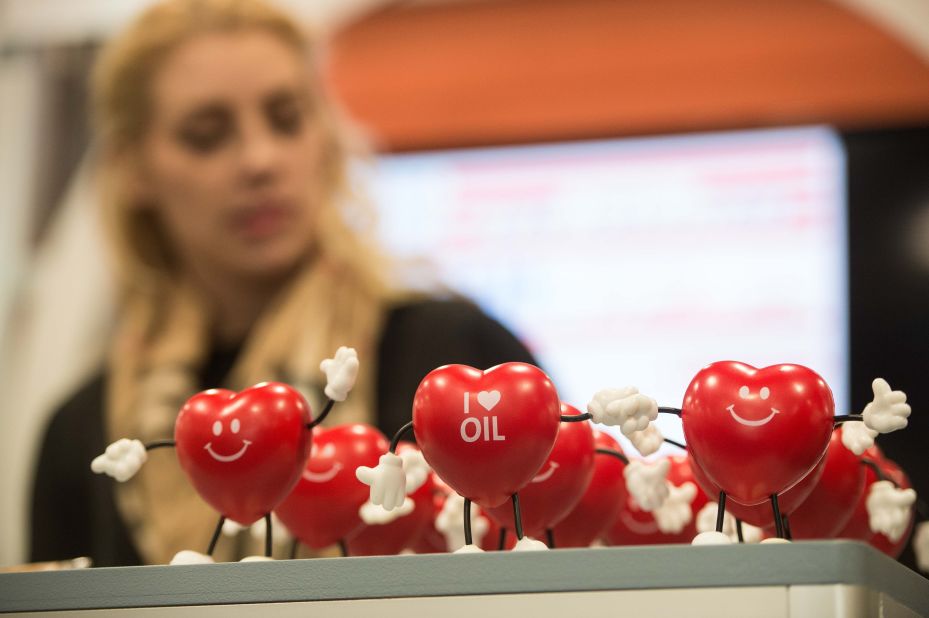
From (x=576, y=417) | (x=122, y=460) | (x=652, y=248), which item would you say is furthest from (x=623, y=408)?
(x=652, y=248)

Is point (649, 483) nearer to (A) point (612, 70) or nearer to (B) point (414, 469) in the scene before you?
(B) point (414, 469)

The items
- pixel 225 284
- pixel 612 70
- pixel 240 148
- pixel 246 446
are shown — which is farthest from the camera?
pixel 612 70

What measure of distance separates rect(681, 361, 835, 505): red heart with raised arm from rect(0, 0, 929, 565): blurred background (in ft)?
5.92

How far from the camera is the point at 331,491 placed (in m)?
0.74

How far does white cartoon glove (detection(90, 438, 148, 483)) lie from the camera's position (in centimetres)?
69

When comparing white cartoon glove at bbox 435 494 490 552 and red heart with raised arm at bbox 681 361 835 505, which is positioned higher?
red heart with raised arm at bbox 681 361 835 505

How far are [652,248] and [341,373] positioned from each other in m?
2.05

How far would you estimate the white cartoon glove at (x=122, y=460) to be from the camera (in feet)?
2.28

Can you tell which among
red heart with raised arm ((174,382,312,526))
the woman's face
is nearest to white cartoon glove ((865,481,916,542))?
red heart with raised arm ((174,382,312,526))

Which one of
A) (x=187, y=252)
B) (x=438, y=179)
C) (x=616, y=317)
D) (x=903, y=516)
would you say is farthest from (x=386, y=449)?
(x=438, y=179)

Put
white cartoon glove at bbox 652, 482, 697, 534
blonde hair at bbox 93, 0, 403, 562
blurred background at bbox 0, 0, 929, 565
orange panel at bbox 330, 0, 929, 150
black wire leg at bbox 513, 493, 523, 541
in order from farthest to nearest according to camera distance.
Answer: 1. orange panel at bbox 330, 0, 929, 150
2. blurred background at bbox 0, 0, 929, 565
3. blonde hair at bbox 93, 0, 403, 562
4. white cartoon glove at bbox 652, 482, 697, 534
5. black wire leg at bbox 513, 493, 523, 541

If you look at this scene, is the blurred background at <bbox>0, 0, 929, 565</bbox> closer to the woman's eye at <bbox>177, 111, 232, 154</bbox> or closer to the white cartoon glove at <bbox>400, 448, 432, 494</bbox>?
the woman's eye at <bbox>177, 111, 232, 154</bbox>

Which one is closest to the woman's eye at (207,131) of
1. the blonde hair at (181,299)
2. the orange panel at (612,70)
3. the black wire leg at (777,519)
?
the blonde hair at (181,299)

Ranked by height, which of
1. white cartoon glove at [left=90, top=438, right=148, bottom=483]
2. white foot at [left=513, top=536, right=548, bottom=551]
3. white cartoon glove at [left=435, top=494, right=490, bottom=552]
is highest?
white cartoon glove at [left=90, top=438, right=148, bottom=483]
